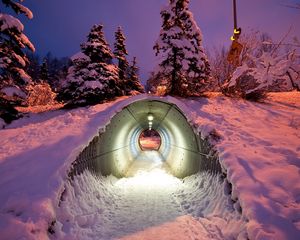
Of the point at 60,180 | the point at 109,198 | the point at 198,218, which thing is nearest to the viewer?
the point at 60,180

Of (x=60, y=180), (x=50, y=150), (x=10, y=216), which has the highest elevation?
(x=50, y=150)

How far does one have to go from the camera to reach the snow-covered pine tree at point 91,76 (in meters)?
15.8

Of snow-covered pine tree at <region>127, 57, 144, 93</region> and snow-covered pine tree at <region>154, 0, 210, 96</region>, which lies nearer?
snow-covered pine tree at <region>154, 0, 210, 96</region>

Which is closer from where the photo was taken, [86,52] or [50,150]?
[50,150]

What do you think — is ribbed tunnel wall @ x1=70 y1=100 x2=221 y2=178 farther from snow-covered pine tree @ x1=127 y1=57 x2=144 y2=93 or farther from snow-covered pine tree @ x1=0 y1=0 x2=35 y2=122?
snow-covered pine tree @ x1=127 y1=57 x2=144 y2=93

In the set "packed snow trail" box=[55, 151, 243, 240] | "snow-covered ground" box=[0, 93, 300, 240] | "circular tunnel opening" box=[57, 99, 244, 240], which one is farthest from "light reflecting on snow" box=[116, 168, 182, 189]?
"packed snow trail" box=[55, 151, 243, 240]

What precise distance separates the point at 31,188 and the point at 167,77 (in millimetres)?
11461

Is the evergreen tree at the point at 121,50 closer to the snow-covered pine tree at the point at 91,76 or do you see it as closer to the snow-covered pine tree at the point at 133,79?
the snow-covered pine tree at the point at 133,79

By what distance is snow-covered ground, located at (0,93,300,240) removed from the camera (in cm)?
552

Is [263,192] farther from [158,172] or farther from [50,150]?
[158,172]

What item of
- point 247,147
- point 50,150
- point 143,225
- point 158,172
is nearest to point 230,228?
point 143,225

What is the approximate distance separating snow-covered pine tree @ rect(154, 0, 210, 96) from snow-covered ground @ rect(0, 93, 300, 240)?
4.67m

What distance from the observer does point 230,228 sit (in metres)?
6.03

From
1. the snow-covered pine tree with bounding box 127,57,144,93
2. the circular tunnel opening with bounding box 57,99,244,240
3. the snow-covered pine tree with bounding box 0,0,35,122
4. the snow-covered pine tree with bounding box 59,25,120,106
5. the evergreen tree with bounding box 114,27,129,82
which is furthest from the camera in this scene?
the snow-covered pine tree with bounding box 127,57,144,93
